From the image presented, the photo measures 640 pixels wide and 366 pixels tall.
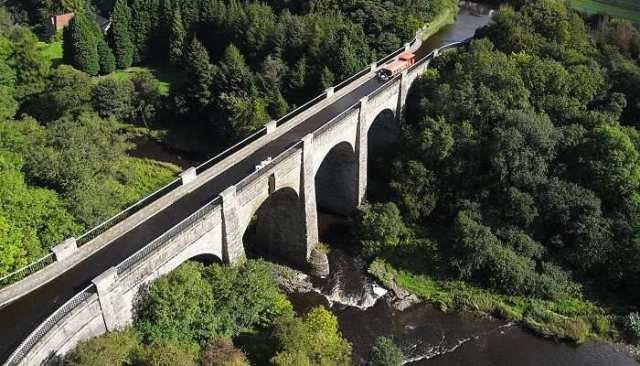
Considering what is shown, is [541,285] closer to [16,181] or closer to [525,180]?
[525,180]

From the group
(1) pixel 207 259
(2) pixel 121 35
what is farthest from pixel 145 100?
(1) pixel 207 259

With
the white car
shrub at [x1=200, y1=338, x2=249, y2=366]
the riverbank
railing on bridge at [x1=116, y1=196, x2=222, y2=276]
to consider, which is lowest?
the riverbank

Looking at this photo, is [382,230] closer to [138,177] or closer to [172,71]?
[138,177]

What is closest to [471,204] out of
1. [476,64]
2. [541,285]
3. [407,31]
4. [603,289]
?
[541,285]

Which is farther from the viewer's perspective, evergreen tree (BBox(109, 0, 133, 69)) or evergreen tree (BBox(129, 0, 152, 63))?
evergreen tree (BBox(129, 0, 152, 63))

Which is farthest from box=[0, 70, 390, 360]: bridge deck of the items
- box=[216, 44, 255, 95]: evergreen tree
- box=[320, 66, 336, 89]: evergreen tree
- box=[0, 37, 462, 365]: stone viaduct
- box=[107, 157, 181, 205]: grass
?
box=[216, 44, 255, 95]: evergreen tree

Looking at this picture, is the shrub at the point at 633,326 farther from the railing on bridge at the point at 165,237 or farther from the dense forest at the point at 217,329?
the railing on bridge at the point at 165,237

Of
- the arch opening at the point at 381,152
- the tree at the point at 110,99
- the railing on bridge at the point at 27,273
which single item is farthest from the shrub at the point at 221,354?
the tree at the point at 110,99

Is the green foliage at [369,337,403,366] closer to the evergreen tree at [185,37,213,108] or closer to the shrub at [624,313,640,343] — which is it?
the shrub at [624,313,640,343]
